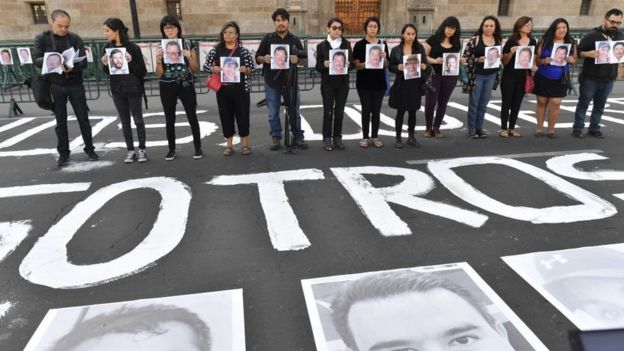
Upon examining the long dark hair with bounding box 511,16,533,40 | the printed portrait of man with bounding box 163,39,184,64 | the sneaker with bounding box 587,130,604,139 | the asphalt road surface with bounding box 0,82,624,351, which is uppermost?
the long dark hair with bounding box 511,16,533,40

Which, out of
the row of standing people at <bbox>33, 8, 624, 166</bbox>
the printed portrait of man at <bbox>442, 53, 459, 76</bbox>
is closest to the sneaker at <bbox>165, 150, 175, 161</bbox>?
the row of standing people at <bbox>33, 8, 624, 166</bbox>

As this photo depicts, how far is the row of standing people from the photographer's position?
19.7ft

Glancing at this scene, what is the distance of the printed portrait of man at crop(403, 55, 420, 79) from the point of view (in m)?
6.48

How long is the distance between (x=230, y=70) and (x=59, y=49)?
221 centimetres

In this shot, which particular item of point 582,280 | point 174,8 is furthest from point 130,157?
point 174,8

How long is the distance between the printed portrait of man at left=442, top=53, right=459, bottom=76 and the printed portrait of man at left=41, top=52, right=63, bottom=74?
17.7 ft

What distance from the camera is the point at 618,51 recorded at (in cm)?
693

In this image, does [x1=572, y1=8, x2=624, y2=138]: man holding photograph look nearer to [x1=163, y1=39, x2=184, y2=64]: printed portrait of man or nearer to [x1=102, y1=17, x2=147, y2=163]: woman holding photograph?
[x1=163, y1=39, x2=184, y2=64]: printed portrait of man

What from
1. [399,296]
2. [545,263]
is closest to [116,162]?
[399,296]

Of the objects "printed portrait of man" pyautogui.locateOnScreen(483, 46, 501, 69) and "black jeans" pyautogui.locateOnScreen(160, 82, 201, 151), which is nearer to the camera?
"black jeans" pyautogui.locateOnScreen(160, 82, 201, 151)

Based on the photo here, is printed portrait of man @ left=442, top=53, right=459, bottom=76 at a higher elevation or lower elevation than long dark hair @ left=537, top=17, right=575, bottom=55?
lower

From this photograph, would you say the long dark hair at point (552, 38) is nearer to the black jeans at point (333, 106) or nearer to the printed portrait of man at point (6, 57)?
the black jeans at point (333, 106)

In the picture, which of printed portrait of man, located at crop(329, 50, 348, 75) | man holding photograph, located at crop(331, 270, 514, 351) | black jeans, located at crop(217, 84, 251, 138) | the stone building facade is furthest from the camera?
the stone building facade

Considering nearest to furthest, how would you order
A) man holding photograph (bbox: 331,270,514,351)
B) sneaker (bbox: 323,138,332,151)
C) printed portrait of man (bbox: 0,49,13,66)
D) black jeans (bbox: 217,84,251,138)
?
1. man holding photograph (bbox: 331,270,514,351)
2. black jeans (bbox: 217,84,251,138)
3. sneaker (bbox: 323,138,332,151)
4. printed portrait of man (bbox: 0,49,13,66)
